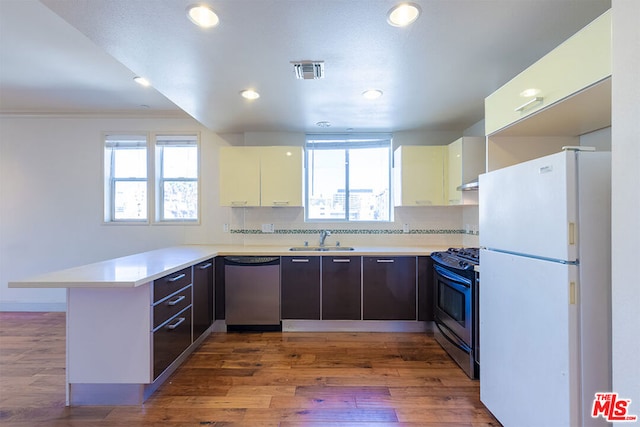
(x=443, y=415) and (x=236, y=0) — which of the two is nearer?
(x=236, y=0)

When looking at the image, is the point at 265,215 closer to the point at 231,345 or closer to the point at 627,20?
the point at 231,345

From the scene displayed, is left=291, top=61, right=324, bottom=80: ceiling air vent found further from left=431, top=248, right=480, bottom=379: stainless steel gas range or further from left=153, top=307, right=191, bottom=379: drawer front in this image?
left=153, top=307, right=191, bottom=379: drawer front

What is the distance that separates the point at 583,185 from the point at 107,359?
2.87m

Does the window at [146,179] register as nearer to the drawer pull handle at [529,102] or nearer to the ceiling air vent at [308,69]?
the ceiling air vent at [308,69]

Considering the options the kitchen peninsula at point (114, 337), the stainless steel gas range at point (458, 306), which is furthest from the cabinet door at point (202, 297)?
the stainless steel gas range at point (458, 306)

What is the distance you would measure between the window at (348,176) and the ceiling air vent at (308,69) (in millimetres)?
1723

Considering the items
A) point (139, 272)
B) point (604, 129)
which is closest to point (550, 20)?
point (604, 129)

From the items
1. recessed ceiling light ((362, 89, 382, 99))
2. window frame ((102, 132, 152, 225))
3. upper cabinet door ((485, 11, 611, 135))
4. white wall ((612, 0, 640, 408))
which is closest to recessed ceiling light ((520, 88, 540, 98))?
upper cabinet door ((485, 11, 611, 135))

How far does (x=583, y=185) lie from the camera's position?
1.27 metres

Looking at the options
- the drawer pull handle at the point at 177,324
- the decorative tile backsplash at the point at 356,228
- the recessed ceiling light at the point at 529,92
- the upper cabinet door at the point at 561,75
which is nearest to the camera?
the upper cabinet door at the point at 561,75

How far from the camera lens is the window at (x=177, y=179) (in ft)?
13.0

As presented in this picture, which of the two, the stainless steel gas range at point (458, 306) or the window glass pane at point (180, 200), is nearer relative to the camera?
the stainless steel gas range at point (458, 306)

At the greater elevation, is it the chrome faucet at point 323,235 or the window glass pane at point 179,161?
the window glass pane at point 179,161

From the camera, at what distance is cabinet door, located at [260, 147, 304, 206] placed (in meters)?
3.59
